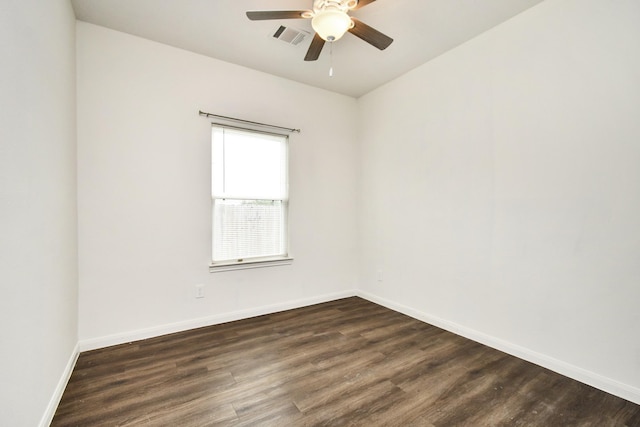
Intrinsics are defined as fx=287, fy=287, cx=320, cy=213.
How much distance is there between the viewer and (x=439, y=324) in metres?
3.01

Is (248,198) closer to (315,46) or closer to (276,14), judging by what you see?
(315,46)

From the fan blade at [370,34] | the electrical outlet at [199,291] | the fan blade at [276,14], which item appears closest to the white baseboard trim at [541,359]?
the electrical outlet at [199,291]

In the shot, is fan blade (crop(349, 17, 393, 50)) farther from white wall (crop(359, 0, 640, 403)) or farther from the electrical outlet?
the electrical outlet

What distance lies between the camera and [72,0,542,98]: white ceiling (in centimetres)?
226

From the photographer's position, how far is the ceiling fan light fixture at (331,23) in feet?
6.33

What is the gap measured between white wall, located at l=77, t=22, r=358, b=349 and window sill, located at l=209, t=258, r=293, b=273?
2.7 inches

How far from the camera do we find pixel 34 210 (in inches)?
57.0

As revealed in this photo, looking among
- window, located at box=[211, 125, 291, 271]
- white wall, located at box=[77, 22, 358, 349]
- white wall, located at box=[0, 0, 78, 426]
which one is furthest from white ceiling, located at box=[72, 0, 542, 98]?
window, located at box=[211, 125, 291, 271]

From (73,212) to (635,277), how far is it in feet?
13.4

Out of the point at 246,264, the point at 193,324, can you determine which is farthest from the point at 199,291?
the point at 246,264

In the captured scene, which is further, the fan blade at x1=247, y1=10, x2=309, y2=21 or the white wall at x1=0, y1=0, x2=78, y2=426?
the fan blade at x1=247, y1=10, x2=309, y2=21

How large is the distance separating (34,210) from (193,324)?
1.89 m

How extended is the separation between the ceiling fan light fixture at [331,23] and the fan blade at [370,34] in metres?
0.06

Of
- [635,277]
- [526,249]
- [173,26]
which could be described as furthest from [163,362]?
[635,277]
